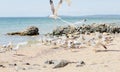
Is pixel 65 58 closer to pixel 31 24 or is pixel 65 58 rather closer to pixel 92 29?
pixel 92 29

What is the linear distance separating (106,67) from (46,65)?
3193 millimetres

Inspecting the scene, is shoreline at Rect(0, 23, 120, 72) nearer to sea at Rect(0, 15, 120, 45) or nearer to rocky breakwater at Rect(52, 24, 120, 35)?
sea at Rect(0, 15, 120, 45)

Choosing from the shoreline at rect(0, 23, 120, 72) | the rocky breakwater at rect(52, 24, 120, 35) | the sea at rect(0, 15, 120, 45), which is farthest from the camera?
the rocky breakwater at rect(52, 24, 120, 35)

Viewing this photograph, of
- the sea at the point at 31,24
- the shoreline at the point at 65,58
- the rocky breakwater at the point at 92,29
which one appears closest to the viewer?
the sea at the point at 31,24

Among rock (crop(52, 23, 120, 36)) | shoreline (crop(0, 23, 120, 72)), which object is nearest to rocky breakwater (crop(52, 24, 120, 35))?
rock (crop(52, 23, 120, 36))

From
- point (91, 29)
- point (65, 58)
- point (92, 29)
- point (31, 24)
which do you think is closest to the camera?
point (65, 58)

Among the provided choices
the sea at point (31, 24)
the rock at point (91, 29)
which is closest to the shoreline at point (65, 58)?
the sea at point (31, 24)

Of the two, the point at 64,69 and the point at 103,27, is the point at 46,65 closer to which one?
the point at 64,69

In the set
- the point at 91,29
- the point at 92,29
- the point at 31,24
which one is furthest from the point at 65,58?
the point at 31,24

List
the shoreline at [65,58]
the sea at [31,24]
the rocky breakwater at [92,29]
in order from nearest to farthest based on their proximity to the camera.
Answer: the sea at [31,24] < the shoreline at [65,58] < the rocky breakwater at [92,29]

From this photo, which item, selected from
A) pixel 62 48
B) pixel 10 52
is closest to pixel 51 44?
pixel 62 48

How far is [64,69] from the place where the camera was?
1386 centimetres

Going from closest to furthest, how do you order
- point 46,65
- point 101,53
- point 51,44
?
point 46,65
point 101,53
point 51,44

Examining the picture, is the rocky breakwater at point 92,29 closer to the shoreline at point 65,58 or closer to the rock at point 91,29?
the rock at point 91,29
